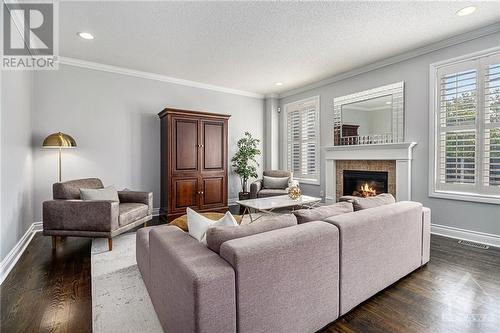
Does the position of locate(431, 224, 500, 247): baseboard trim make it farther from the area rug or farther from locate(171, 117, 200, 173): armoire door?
locate(171, 117, 200, 173): armoire door

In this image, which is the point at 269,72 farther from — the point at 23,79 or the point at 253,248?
the point at 253,248

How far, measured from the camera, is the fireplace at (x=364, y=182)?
4.26m

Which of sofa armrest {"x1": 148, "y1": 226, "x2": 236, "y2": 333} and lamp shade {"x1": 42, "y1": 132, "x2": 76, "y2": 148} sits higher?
lamp shade {"x1": 42, "y1": 132, "x2": 76, "y2": 148}

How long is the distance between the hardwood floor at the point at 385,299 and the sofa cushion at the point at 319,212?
688mm

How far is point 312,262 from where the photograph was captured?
152 centimetres

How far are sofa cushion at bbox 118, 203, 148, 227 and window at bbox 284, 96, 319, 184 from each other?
11.4 ft

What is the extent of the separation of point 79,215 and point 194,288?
8.16ft

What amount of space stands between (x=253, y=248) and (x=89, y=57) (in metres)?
4.26

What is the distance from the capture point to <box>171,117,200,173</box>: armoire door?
4.50 m

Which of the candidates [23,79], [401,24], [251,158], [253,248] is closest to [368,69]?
[401,24]

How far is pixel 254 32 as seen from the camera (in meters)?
3.21

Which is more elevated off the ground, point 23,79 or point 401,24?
point 401,24

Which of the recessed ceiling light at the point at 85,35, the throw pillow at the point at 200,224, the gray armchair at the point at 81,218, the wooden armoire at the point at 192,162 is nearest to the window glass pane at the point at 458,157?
the throw pillow at the point at 200,224

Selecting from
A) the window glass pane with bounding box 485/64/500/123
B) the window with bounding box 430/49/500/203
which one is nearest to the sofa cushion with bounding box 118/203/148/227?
the window with bounding box 430/49/500/203
